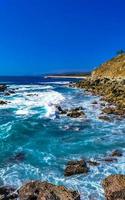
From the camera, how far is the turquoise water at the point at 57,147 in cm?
1881

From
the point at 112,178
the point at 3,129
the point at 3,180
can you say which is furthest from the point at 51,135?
the point at 112,178

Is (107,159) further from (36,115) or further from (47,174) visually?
(36,115)

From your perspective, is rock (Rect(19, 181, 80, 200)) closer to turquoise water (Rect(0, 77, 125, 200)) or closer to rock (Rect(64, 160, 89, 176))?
turquoise water (Rect(0, 77, 125, 200))

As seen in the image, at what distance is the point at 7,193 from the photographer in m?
16.7

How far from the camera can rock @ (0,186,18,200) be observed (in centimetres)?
1592

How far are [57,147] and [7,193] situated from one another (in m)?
9.17

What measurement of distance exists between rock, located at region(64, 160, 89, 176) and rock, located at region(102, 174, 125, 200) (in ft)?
9.00

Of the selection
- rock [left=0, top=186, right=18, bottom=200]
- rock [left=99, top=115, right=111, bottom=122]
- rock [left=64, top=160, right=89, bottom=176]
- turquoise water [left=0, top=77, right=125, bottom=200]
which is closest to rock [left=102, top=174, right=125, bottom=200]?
turquoise water [left=0, top=77, right=125, bottom=200]

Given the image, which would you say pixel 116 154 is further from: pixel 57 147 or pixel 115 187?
pixel 115 187

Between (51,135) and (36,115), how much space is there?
12153mm

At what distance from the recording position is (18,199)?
15.9 meters

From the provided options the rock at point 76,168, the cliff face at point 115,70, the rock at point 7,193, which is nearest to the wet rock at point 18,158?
the rock at point 76,168

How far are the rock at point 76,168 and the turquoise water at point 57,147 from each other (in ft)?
1.09

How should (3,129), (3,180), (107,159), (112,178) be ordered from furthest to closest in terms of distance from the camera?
(3,129), (107,159), (3,180), (112,178)
